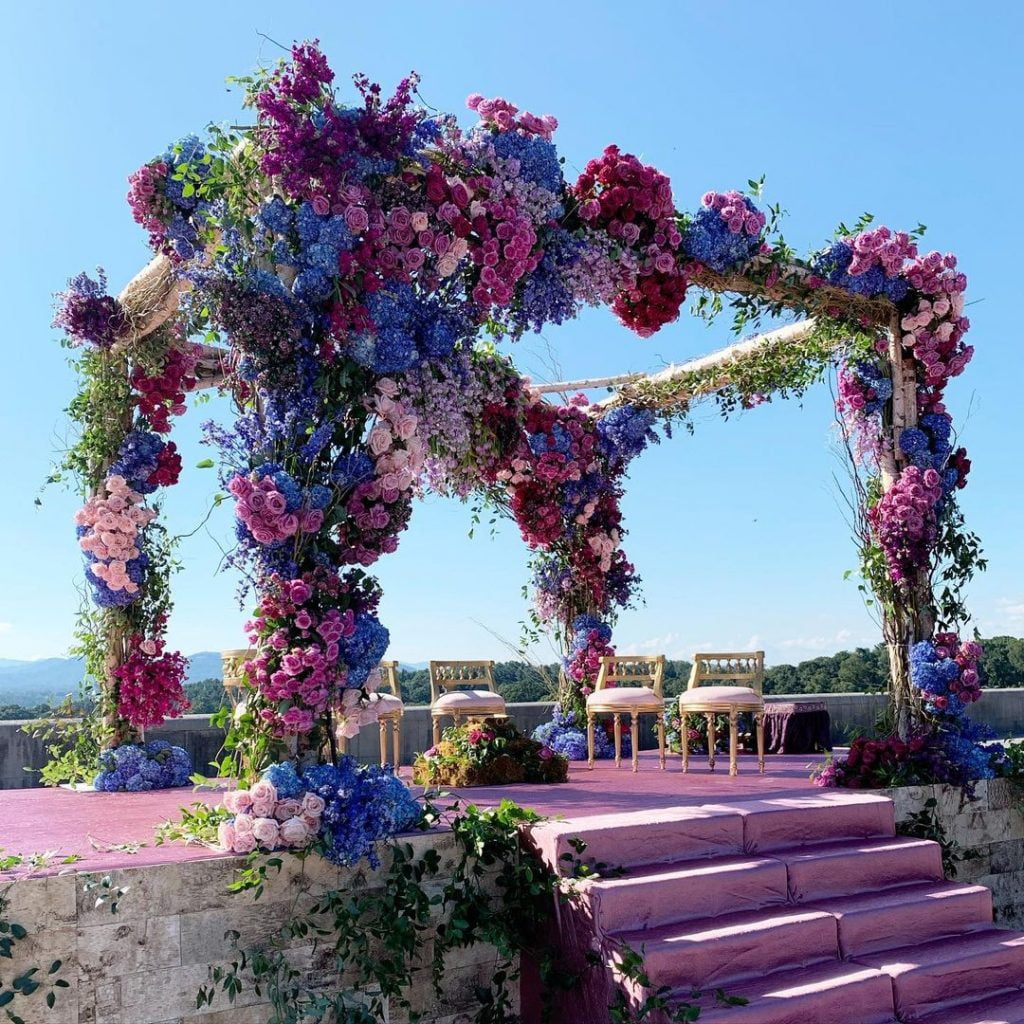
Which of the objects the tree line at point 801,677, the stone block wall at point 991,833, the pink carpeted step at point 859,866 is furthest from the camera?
the tree line at point 801,677

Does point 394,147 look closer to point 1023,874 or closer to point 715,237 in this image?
point 715,237

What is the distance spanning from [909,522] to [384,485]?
11.2 feet

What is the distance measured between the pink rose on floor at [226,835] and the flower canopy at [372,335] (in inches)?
14.7

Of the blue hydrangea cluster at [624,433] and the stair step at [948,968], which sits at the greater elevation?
the blue hydrangea cluster at [624,433]

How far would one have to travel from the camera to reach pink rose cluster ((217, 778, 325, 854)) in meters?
4.00

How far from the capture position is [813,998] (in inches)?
159

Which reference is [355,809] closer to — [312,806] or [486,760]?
[312,806]

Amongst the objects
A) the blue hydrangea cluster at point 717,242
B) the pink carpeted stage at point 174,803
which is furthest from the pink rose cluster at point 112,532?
the blue hydrangea cluster at point 717,242

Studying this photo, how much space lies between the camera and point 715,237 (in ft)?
19.2

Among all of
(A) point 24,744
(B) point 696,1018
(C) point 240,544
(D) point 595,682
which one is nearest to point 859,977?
(B) point 696,1018

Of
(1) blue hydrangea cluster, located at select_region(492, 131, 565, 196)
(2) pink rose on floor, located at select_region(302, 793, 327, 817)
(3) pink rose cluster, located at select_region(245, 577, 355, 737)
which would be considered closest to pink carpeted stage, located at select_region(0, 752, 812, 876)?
Answer: (2) pink rose on floor, located at select_region(302, 793, 327, 817)

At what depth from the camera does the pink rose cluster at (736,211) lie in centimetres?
587

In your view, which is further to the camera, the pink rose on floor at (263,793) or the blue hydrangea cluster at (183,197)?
the blue hydrangea cluster at (183,197)

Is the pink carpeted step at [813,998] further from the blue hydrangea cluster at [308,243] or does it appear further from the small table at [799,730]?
the small table at [799,730]
